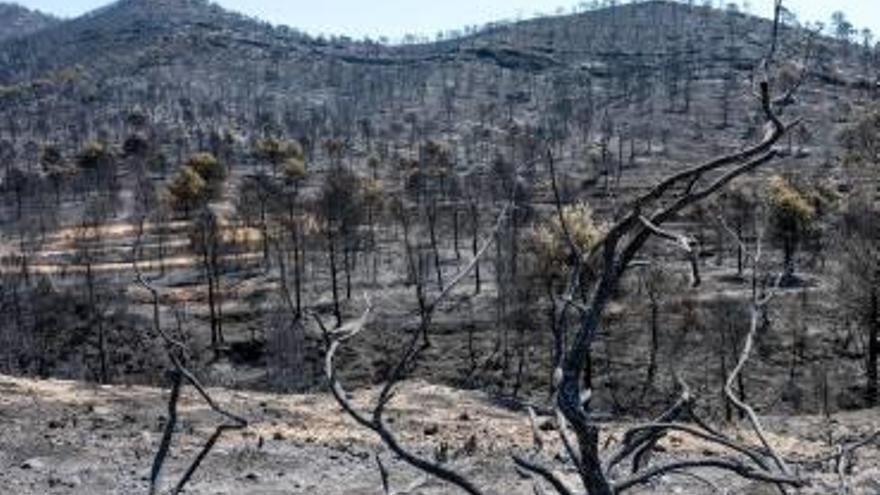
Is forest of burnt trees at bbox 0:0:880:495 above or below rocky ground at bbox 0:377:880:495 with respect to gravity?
below

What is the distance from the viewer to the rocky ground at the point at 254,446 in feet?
60.9

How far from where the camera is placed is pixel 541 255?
5669 cm

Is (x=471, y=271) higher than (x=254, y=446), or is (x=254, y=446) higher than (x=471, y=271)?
(x=471, y=271)

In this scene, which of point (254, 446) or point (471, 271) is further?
point (254, 446)

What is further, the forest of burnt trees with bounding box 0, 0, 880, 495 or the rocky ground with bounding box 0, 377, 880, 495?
the rocky ground with bounding box 0, 377, 880, 495

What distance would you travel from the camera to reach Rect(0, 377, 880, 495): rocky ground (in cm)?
1856

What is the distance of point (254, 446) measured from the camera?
20.7m

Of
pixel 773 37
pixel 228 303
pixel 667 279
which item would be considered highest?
pixel 773 37

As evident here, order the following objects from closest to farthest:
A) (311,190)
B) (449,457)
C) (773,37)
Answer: (773,37) → (449,457) → (311,190)

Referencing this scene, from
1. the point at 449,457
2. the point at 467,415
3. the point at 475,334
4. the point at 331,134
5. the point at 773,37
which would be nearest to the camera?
the point at 773,37

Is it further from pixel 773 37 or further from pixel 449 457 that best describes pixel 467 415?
pixel 773 37

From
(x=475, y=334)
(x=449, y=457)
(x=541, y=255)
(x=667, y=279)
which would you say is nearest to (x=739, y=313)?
(x=667, y=279)

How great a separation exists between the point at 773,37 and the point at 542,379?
197 ft

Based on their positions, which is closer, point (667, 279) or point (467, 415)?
point (467, 415)
